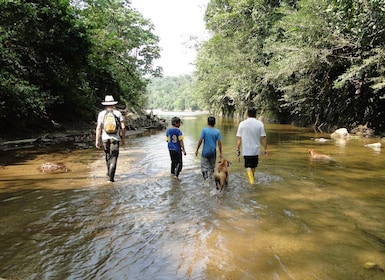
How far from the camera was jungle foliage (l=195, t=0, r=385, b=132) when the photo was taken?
48.8 feet

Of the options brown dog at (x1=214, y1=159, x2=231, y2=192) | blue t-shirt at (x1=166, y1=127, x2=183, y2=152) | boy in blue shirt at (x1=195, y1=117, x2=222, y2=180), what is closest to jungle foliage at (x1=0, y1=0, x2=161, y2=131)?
blue t-shirt at (x1=166, y1=127, x2=183, y2=152)

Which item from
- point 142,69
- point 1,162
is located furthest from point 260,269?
point 142,69

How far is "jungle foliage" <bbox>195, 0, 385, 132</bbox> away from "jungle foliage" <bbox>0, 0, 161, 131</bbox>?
10.7 metres

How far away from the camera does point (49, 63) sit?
1505 cm

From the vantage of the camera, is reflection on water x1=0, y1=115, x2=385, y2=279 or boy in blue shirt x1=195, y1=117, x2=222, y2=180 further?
boy in blue shirt x1=195, y1=117, x2=222, y2=180

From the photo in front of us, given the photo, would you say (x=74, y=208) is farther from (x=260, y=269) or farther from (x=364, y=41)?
(x=364, y=41)

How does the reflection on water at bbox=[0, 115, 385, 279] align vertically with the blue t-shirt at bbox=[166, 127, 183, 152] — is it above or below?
below

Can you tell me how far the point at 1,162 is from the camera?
9.89 metres

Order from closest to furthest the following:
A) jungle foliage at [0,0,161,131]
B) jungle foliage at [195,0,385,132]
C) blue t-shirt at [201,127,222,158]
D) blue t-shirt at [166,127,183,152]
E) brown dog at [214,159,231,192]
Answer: brown dog at [214,159,231,192]
blue t-shirt at [201,127,222,158]
blue t-shirt at [166,127,183,152]
jungle foliage at [0,0,161,131]
jungle foliage at [195,0,385,132]

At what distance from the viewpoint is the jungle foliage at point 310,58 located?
1487cm

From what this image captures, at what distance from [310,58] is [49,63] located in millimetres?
13605

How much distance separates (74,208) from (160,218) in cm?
166

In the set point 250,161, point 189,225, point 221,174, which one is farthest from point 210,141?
point 189,225

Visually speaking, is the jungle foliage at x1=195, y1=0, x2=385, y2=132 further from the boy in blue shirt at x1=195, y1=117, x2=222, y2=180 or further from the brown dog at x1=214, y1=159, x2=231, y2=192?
the brown dog at x1=214, y1=159, x2=231, y2=192
